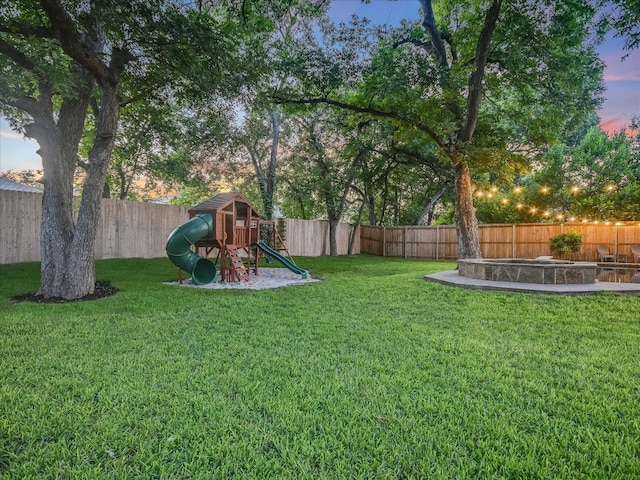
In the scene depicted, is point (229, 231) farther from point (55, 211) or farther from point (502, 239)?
point (502, 239)

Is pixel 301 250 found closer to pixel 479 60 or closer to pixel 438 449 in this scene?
pixel 479 60

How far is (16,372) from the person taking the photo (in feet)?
8.41

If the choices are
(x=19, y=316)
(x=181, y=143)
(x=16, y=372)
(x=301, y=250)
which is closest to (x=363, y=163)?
(x=301, y=250)

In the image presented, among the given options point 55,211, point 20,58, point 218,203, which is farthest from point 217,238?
point 20,58

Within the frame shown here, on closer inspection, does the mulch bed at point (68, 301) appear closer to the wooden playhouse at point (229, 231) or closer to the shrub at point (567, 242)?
the wooden playhouse at point (229, 231)

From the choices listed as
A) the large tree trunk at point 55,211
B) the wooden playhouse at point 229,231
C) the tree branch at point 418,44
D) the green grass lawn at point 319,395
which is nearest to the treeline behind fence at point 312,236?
the large tree trunk at point 55,211

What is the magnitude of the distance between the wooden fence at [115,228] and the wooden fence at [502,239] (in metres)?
4.78

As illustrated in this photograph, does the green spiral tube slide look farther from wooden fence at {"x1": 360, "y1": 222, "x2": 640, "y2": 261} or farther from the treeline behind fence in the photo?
wooden fence at {"x1": 360, "y1": 222, "x2": 640, "y2": 261}

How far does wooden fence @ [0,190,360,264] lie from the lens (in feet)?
26.0

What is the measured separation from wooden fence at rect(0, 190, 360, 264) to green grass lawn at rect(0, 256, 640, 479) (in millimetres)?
4803

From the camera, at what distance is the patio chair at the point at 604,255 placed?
11.5 metres

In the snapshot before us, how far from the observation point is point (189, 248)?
295 inches

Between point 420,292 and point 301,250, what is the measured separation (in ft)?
32.4

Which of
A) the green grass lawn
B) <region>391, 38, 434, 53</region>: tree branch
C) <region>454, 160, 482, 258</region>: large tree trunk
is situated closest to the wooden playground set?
the green grass lawn
